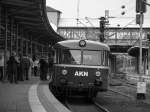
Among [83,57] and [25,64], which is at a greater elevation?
[83,57]

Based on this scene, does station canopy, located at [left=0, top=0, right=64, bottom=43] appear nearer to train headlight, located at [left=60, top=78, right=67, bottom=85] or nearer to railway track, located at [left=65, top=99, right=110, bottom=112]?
train headlight, located at [left=60, top=78, right=67, bottom=85]

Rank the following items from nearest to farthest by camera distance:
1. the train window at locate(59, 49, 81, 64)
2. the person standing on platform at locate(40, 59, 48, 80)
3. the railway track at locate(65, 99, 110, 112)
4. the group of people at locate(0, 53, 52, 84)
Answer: the railway track at locate(65, 99, 110, 112), the train window at locate(59, 49, 81, 64), the group of people at locate(0, 53, 52, 84), the person standing on platform at locate(40, 59, 48, 80)

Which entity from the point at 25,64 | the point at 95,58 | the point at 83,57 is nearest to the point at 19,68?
the point at 25,64

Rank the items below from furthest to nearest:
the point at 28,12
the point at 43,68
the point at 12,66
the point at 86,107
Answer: the point at 43,68
the point at 28,12
the point at 12,66
the point at 86,107

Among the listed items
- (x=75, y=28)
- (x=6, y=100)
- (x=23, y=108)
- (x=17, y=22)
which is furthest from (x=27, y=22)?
(x=75, y=28)

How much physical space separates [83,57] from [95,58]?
18.9 inches

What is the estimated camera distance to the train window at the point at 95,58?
56.9 ft

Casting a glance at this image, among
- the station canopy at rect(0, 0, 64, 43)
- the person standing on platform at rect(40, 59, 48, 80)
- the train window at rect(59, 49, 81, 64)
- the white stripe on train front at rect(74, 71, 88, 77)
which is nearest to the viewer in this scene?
the white stripe on train front at rect(74, 71, 88, 77)

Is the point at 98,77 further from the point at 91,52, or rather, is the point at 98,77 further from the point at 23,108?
the point at 23,108

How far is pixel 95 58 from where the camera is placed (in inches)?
689

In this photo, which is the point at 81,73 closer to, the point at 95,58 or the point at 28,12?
the point at 95,58

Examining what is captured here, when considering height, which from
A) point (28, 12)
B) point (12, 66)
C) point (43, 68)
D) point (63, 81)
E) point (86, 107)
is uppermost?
point (28, 12)

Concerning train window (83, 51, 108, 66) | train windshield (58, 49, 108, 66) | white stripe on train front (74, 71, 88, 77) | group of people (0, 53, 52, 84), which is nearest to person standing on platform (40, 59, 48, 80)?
group of people (0, 53, 52, 84)

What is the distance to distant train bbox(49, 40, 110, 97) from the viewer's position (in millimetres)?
16969
